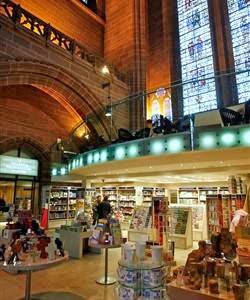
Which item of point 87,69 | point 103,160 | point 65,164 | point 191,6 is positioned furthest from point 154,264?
point 191,6

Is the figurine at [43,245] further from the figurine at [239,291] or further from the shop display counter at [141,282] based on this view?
the figurine at [239,291]

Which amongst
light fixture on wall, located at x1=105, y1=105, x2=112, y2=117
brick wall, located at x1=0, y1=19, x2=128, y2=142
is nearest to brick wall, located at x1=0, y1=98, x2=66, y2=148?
brick wall, located at x1=0, y1=19, x2=128, y2=142

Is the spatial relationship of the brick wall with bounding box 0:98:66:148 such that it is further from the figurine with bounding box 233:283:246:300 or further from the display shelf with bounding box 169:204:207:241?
the figurine with bounding box 233:283:246:300

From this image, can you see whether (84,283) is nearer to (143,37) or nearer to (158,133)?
(158,133)

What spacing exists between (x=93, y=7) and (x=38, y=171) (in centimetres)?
1080

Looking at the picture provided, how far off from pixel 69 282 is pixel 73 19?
1374 centimetres

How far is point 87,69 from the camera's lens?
11117 millimetres

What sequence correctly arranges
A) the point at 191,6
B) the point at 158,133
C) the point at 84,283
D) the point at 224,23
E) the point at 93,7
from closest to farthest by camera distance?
the point at 84,283
the point at 158,133
the point at 224,23
the point at 191,6
the point at 93,7

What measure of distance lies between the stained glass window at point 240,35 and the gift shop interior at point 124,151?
0.06m

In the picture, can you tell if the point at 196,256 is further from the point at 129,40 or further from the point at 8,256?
the point at 129,40

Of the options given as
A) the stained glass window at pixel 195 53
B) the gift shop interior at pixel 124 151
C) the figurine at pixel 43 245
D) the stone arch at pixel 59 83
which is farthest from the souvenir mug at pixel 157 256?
the stained glass window at pixel 195 53

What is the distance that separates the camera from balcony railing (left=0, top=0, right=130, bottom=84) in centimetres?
867

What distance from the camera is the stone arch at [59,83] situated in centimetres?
845

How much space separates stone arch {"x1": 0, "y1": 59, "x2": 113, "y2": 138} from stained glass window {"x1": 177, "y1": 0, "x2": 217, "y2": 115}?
15.7 feet
